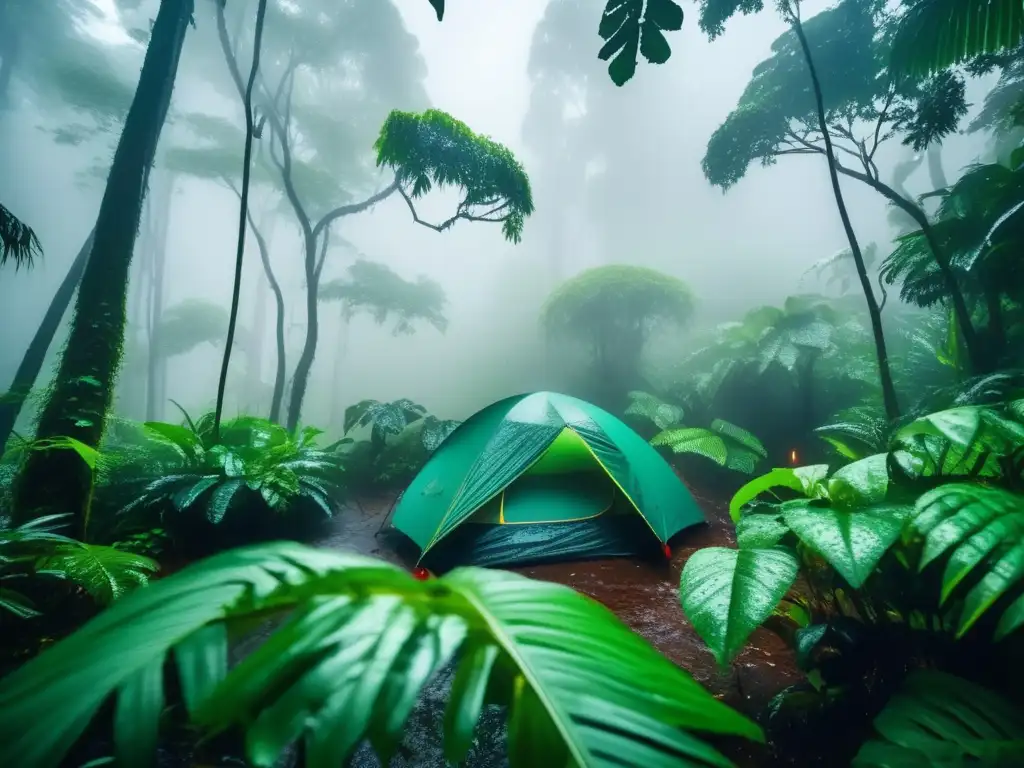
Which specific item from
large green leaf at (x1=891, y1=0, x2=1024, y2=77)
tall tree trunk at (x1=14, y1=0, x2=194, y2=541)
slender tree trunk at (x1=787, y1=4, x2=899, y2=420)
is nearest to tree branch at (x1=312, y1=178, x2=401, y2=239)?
tall tree trunk at (x1=14, y1=0, x2=194, y2=541)

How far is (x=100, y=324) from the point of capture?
325 centimetres

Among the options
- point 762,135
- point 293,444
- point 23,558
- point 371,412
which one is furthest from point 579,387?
point 23,558

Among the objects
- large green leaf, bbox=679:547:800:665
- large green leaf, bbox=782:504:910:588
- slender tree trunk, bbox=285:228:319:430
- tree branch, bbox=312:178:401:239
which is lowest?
large green leaf, bbox=679:547:800:665

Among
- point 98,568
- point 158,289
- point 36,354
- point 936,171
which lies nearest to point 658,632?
point 98,568

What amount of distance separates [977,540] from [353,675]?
1.48 m

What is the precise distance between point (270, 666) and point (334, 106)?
26.2 m

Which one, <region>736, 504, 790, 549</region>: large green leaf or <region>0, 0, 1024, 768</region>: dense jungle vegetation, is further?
<region>736, 504, 790, 549</region>: large green leaf

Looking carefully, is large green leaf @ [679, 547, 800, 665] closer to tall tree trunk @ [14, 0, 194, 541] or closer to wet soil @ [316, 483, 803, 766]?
wet soil @ [316, 483, 803, 766]

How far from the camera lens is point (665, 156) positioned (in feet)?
126

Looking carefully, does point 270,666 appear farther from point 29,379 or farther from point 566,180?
point 566,180

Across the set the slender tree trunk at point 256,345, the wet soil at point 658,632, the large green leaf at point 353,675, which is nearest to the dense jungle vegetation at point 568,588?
the large green leaf at point 353,675

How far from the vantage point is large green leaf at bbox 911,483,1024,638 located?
96 centimetres

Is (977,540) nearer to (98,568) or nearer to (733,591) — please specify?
(733,591)

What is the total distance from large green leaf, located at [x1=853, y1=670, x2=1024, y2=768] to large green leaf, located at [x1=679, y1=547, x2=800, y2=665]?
342mm
